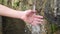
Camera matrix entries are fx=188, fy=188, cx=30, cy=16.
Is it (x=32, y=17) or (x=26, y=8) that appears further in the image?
(x=26, y=8)

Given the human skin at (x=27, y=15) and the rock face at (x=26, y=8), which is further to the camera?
the rock face at (x=26, y=8)

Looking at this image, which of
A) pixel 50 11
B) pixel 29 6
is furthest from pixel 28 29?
pixel 50 11

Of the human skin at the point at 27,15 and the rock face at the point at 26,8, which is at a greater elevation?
the human skin at the point at 27,15

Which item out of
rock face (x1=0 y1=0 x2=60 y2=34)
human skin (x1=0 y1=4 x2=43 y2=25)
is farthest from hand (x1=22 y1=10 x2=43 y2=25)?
rock face (x1=0 y1=0 x2=60 y2=34)

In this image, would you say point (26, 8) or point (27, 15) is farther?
point (26, 8)

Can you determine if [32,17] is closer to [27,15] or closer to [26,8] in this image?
[27,15]

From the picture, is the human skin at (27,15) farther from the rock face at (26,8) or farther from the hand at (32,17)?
the rock face at (26,8)

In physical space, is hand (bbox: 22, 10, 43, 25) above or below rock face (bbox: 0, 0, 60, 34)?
above

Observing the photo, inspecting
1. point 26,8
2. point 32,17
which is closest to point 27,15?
point 32,17

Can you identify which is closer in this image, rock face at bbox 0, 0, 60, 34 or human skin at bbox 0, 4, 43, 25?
human skin at bbox 0, 4, 43, 25

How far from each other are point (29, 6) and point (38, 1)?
0.71 feet

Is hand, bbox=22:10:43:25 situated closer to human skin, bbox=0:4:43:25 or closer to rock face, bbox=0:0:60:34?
human skin, bbox=0:4:43:25

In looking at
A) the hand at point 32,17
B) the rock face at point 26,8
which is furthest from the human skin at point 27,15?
the rock face at point 26,8

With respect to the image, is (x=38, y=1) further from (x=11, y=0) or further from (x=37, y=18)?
(x=37, y=18)
